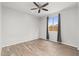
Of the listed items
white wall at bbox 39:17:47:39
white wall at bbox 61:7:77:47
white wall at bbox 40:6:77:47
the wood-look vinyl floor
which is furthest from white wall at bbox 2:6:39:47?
white wall at bbox 61:7:77:47

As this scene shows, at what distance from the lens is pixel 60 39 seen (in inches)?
146

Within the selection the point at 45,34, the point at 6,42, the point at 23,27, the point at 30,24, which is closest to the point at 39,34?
the point at 45,34

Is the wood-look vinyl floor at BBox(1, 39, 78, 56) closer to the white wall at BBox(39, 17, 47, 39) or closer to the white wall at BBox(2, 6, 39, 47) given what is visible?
the white wall at BBox(2, 6, 39, 47)

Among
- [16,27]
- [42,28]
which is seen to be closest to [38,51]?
[16,27]

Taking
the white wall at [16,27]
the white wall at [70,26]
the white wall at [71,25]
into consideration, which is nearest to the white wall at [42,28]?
the white wall at [16,27]

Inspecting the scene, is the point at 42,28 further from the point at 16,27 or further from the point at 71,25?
the point at 71,25

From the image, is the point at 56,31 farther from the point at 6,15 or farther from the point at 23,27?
the point at 6,15

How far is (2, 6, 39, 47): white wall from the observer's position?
2.89 metres

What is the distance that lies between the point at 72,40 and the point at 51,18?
1851mm

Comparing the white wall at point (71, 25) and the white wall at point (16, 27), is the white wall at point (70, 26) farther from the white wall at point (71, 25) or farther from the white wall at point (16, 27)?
the white wall at point (16, 27)

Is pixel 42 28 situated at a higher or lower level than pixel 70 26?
lower

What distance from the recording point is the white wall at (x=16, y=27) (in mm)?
2887

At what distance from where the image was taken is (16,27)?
337 centimetres

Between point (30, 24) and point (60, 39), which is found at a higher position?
point (30, 24)
